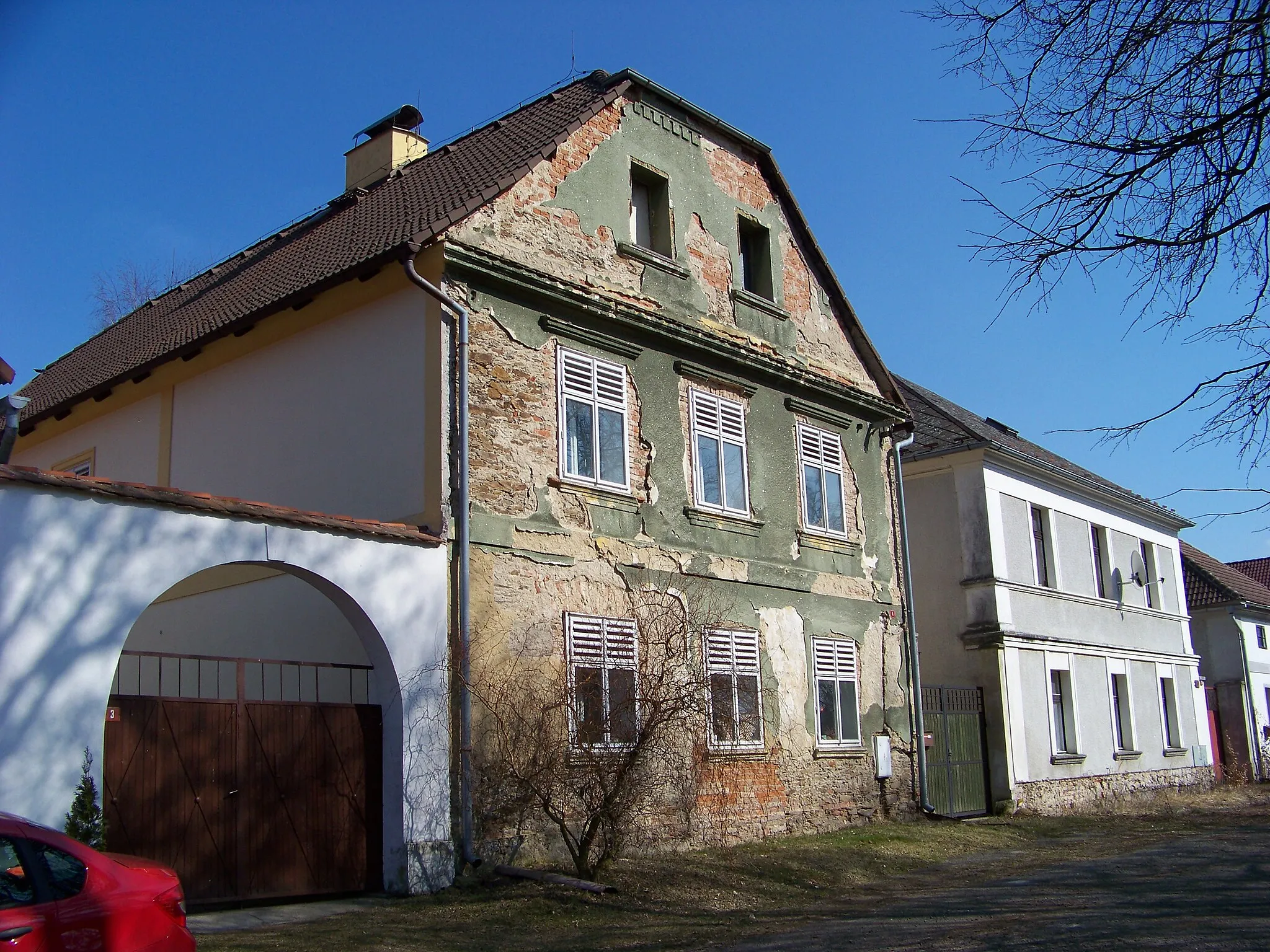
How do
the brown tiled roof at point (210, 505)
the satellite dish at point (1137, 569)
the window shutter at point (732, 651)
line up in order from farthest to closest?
the satellite dish at point (1137, 569), the window shutter at point (732, 651), the brown tiled roof at point (210, 505)

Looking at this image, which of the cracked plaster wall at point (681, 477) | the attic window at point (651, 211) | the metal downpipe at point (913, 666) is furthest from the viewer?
the metal downpipe at point (913, 666)

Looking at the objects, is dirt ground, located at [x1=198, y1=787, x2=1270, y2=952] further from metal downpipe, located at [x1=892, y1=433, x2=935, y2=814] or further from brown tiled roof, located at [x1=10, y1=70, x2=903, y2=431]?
brown tiled roof, located at [x1=10, y1=70, x2=903, y2=431]

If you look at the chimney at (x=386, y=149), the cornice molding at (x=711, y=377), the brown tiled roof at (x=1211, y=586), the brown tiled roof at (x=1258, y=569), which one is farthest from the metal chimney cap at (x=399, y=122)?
the brown tiled roof at (x=1258, y=569)

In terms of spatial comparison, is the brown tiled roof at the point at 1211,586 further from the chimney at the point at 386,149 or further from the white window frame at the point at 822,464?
the chimney at the point at 386,149

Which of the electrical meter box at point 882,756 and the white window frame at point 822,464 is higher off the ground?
the white window frame at point 822,464

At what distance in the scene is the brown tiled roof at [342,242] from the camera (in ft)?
42.7

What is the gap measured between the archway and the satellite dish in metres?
19.0

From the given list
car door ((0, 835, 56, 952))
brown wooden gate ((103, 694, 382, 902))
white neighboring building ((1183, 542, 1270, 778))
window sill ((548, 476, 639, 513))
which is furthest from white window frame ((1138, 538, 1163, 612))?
car door ((0, 835, 56, 952))

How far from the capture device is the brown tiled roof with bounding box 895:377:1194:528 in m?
21.1

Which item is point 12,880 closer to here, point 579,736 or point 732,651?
point 579,736

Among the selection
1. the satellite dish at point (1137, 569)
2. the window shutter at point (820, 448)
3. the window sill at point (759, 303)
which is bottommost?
the satellite dish at point (1137, 569)

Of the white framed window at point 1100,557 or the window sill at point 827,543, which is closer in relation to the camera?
the window sill at point 827,543

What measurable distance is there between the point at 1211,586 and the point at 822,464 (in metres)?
20.8

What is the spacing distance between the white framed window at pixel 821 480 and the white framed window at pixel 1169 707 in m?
12.5
